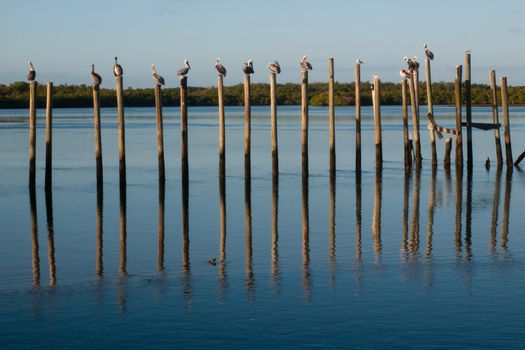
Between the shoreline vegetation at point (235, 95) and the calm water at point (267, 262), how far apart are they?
2758 inches

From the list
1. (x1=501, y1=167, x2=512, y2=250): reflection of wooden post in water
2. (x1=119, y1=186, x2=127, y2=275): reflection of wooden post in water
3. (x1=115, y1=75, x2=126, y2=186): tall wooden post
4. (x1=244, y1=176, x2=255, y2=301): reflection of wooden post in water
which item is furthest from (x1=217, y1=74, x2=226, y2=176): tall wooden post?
(x1=501, y1=167, x2=512, y2=250): reflection of wooden post in water

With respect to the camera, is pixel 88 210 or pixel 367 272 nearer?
pixel 367 272

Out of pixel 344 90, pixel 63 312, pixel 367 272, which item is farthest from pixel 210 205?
pixel 344 90

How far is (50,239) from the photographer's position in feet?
58.3

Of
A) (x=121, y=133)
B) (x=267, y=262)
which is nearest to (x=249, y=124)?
(x=121, y=133)

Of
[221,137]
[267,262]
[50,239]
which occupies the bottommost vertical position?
[267,262]

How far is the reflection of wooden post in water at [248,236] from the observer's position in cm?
1349

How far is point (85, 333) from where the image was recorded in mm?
11391

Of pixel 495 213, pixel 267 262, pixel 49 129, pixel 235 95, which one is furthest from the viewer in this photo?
pixel 235 95

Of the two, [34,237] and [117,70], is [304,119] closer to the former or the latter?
[117,70]

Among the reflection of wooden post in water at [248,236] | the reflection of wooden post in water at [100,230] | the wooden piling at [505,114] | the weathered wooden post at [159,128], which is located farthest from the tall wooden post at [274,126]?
the wooden piling at [505,114]

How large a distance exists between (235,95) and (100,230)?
104 meters

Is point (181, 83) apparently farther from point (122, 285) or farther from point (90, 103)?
point (90, 103)

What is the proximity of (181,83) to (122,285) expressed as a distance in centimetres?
1198
